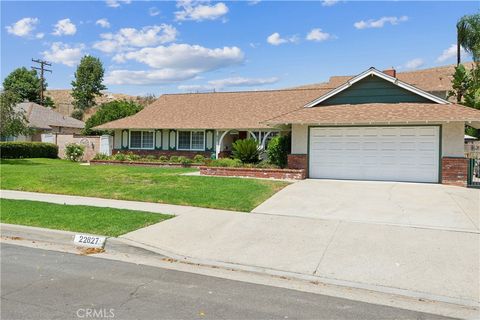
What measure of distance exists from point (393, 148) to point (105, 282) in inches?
507

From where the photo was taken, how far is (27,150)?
31.5 m

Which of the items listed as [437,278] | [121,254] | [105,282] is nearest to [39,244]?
[121,254]

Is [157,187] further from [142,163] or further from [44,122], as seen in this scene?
[44,122]

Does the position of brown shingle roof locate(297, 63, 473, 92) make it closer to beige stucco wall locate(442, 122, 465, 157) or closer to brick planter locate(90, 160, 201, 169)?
brick planter locate(90, 160, 201, 169)

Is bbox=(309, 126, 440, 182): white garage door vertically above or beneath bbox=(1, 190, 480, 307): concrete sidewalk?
above

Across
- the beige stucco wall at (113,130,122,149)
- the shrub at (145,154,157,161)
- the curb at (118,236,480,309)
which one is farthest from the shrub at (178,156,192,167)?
the curb at (118,236,480,309)

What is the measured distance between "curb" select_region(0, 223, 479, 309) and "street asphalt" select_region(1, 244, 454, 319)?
1.91 feet

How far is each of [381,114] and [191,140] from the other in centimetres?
1514

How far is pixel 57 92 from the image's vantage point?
4412 inches

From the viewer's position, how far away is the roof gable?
1675 cm

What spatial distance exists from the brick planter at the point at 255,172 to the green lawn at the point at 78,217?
6886mm

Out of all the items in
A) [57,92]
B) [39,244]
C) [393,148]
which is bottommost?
[39,244]

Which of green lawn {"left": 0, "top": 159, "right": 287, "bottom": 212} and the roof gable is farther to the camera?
the roof gable

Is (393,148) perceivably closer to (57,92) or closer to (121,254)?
(121,254)
